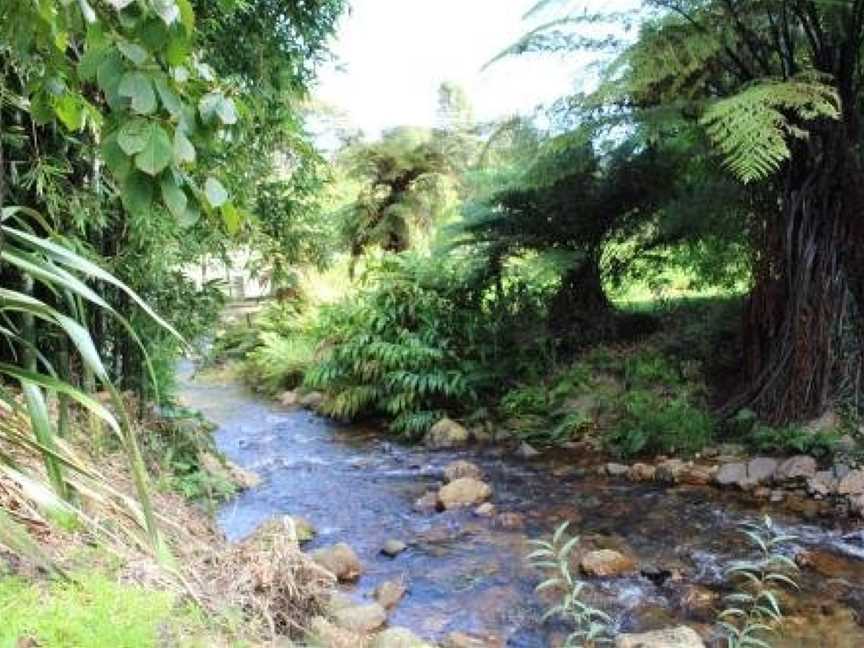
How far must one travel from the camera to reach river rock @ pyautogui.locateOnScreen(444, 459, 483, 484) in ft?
15.5

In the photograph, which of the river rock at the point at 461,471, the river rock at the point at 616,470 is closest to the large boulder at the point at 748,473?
the river rock at the point at 616,470

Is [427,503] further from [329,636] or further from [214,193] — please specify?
[214,193]

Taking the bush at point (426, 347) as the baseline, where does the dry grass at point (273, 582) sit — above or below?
below

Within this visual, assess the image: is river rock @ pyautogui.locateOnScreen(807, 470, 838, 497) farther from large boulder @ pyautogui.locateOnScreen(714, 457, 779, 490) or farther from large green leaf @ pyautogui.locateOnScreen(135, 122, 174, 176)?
large green leaf @ pyautogui.locateOnScreen(135, 122, 174, 176)

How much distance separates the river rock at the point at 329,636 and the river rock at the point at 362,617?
0.19 metres

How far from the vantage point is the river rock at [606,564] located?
3277mm

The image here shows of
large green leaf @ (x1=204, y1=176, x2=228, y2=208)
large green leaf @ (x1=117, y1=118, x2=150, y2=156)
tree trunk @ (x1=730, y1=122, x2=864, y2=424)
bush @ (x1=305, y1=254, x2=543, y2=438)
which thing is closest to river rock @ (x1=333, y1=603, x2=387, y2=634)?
large green leaf @ (x1=204, y1=176, x2=228, y2=208)

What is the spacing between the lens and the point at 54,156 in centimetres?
259

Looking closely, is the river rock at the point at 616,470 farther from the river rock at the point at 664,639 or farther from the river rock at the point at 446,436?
the river rock at the point at 664,639

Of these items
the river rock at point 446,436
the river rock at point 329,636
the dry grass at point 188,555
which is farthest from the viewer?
the river rock at point 446,436

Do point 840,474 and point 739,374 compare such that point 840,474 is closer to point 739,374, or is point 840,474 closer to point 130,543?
point 739,374

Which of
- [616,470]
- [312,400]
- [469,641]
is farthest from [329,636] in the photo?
[312,400]

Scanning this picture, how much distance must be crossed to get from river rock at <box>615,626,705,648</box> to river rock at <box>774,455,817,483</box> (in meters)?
1.88

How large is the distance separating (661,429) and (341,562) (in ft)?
7.94
